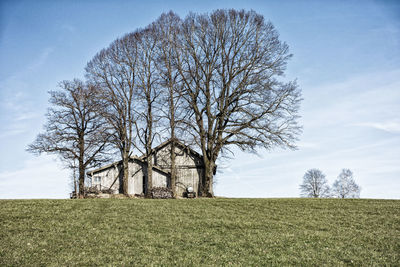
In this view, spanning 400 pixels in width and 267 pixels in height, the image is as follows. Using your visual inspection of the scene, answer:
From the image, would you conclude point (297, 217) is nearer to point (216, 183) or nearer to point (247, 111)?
point (247, 111)

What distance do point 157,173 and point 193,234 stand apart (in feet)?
87.0

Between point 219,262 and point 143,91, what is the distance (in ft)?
92.0

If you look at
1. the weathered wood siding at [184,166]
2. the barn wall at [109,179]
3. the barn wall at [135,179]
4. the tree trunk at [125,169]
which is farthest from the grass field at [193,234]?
the barn wall at [109,179]

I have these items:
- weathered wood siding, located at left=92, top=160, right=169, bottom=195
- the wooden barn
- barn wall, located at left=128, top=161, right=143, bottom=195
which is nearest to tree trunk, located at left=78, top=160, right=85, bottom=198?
the wooden barn

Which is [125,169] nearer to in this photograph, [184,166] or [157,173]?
[157,173]

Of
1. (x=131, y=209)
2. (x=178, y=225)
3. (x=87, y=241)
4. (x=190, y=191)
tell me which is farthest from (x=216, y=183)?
(x=87, y=241)

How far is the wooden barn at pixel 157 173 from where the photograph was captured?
139ft

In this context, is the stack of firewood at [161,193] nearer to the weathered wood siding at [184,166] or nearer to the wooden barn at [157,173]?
the wooden barn at [157,173]

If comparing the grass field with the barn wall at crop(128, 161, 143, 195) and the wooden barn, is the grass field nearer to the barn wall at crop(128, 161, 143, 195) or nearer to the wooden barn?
the wooden barn

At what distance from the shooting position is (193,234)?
53.0 feet

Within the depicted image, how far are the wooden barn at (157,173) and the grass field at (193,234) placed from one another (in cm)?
1789

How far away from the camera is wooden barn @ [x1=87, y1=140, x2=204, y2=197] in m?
42.3

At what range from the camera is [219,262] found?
1239 cm

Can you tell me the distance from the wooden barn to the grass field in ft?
58.7
